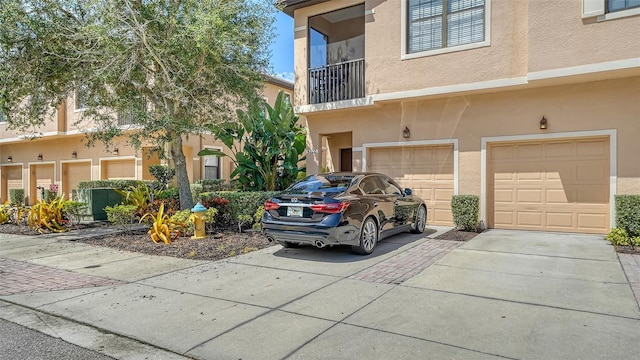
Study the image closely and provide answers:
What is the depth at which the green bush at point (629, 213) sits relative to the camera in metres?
8.17

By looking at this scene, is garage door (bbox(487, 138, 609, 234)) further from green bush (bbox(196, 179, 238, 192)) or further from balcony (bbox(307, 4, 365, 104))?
green bush (bbox(196, 179, 238, 192))

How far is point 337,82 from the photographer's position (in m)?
12.8

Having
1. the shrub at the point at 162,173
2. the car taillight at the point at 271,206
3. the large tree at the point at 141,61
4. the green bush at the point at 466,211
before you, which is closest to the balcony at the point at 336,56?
the large tree at the point at 141,61

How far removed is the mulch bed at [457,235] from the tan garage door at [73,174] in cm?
1888

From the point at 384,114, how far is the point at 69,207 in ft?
30.8

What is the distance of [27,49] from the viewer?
9828 millimetres

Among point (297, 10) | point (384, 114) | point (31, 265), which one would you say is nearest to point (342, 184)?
point (384, 114)

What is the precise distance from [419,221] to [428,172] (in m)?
2.23

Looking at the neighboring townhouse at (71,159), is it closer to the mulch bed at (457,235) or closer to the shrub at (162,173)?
the shrub at (162,173)

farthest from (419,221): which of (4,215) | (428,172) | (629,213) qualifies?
(4,215)

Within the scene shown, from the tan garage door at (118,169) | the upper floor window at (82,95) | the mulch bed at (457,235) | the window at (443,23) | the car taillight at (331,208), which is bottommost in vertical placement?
the mulch bed at (457,235)

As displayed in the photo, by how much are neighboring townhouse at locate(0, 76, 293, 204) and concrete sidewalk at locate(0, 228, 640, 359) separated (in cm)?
1108

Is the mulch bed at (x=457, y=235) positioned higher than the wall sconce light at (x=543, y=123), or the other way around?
the wall sconce light at (x=543, y=123)

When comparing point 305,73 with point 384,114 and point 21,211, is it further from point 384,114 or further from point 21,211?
point 21,211
